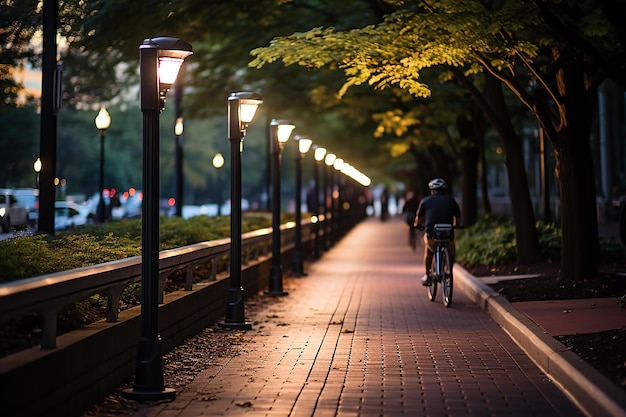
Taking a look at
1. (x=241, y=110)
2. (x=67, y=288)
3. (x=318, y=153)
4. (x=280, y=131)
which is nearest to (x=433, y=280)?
(x=241, y=110)

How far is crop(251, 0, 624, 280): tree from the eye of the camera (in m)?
15.1

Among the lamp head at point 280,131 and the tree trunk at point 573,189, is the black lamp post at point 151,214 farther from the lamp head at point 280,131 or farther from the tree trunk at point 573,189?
the lamp head at point 280,131

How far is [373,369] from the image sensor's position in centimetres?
1099

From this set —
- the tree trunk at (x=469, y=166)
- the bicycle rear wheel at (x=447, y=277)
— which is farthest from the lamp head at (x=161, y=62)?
the tree trunk at (x=469, y=166)

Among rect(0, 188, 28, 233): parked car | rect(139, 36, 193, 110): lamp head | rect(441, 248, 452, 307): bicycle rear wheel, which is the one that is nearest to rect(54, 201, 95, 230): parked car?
rect(0, 188, 28, 233): parked car

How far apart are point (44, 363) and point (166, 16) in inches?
619

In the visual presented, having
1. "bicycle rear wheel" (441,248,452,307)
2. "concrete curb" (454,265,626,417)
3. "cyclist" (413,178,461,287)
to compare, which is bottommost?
"concrete curb" (454,265,626,417)

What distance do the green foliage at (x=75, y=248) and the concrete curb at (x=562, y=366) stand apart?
178 inches

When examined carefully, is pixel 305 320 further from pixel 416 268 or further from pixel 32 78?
pixel 32 78

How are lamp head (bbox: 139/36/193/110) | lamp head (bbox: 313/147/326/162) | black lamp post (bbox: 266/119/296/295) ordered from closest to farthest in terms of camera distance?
lamp head (bbox: 139/36/193/110)
black lamp post (bbox: 266/119/296/295)
lamp head (bbox: 313/147/326/162)

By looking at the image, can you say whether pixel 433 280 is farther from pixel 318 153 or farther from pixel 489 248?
pixel 318 153

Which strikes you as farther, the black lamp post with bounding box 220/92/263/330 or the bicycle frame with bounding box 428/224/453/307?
the bicycle frame with bounding box 428/224/453/307

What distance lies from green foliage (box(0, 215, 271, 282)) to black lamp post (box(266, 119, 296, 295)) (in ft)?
5.24

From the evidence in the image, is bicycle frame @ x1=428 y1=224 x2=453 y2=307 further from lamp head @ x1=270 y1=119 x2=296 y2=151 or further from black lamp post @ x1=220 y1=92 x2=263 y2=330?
lamp head @ x1=270 y1=119 x2=296 y2=151
